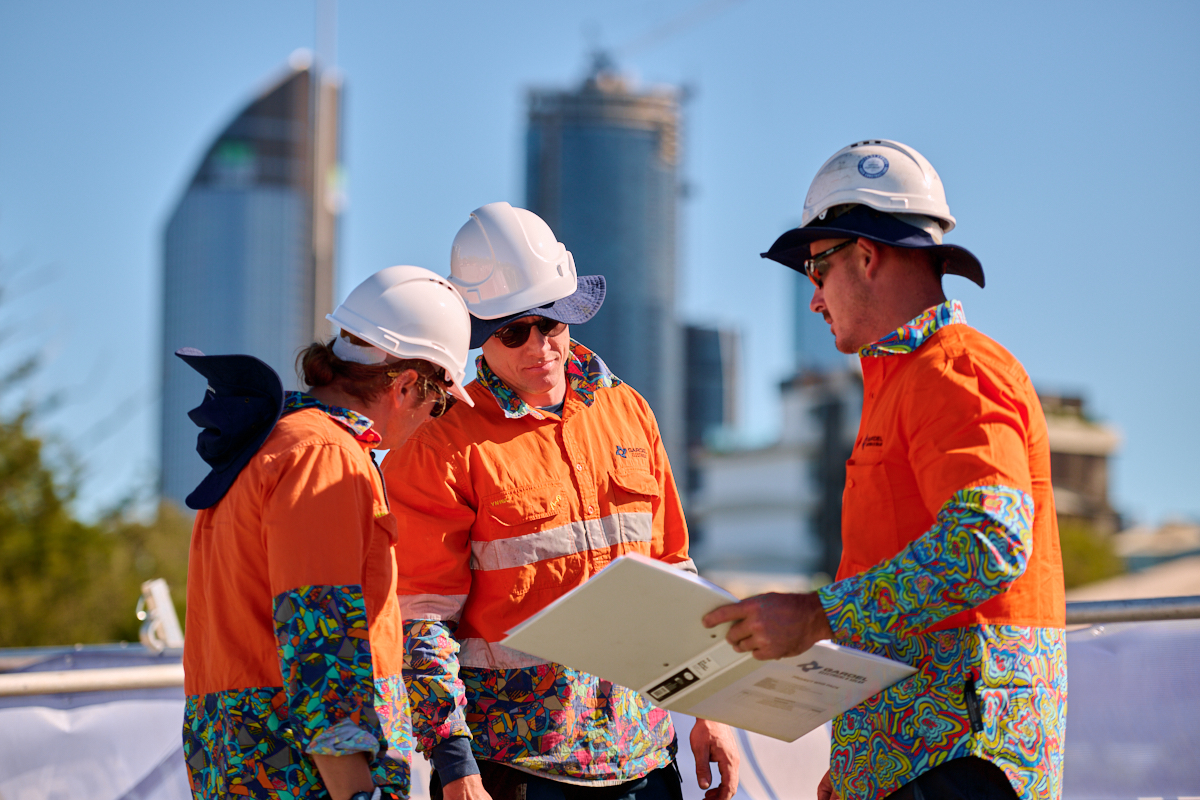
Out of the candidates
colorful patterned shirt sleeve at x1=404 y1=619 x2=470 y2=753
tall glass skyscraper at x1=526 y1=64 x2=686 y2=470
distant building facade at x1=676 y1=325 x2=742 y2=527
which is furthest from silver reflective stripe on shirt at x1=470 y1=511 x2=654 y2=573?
distant building facade at x1=676 y1=325 x2=742 y2=527

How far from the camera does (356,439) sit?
111 inches

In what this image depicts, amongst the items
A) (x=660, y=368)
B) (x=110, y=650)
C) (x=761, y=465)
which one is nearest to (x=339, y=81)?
(x=761, y=465)

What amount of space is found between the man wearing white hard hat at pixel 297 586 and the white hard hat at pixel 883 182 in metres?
1.03

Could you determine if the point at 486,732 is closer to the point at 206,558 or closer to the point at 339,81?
the point at 206,558

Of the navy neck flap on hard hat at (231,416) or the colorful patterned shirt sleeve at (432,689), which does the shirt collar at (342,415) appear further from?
the colorful patterned shirt sleeve at (432,689)

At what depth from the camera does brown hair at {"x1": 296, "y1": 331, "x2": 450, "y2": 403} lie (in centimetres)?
292

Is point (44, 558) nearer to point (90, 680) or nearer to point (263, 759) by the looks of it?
point (90, 680)

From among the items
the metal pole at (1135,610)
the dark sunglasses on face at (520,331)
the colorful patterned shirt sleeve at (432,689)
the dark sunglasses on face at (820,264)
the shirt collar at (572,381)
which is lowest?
the metal pole at (1135,610)

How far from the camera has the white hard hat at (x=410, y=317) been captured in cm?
294

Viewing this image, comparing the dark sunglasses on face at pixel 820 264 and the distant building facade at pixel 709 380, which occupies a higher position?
the dark sunglasses on face at pixel 820 264

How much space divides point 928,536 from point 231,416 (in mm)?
1451

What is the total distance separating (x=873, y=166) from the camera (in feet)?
9.56

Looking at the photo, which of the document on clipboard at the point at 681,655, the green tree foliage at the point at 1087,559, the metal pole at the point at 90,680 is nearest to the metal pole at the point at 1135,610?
the document on clipboard at the point at 681,655

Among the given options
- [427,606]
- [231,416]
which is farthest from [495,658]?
[231,416]
